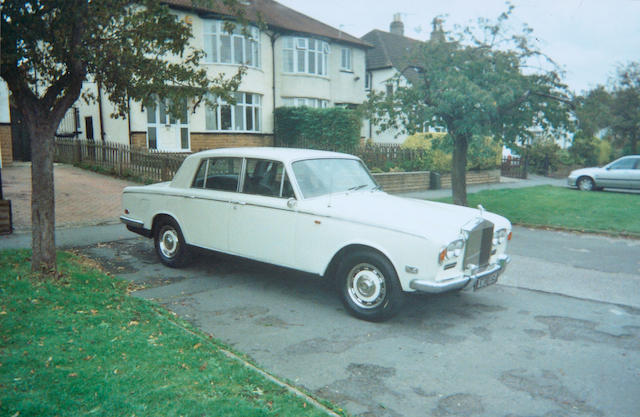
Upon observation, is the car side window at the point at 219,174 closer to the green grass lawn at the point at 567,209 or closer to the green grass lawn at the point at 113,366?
the green grass lawn at the point at 113,366

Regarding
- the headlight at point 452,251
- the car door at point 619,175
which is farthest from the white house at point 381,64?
the headlight at point 452,251

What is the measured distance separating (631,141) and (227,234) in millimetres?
33471

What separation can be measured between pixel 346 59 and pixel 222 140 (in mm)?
10706

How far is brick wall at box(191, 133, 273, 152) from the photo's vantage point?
75.8 ft

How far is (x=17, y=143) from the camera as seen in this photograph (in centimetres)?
2377

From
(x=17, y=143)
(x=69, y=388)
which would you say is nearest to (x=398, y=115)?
(x=69, y=388)

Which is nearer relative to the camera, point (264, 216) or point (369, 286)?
point (369, 286)

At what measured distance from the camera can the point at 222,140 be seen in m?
23.7

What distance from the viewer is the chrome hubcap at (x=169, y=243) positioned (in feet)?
24.0

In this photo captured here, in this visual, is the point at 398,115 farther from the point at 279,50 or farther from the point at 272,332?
the point at 279,50

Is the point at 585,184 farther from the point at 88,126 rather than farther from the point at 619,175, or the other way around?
the point at 88,126

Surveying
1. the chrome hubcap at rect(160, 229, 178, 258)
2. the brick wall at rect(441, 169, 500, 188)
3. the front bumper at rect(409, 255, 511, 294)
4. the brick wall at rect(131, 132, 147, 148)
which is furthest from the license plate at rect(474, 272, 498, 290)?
the brick wall at rect(131, 132, 147, 148)

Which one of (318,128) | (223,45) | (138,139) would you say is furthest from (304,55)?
(138,139)

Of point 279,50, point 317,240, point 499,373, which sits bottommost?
point 499,373
